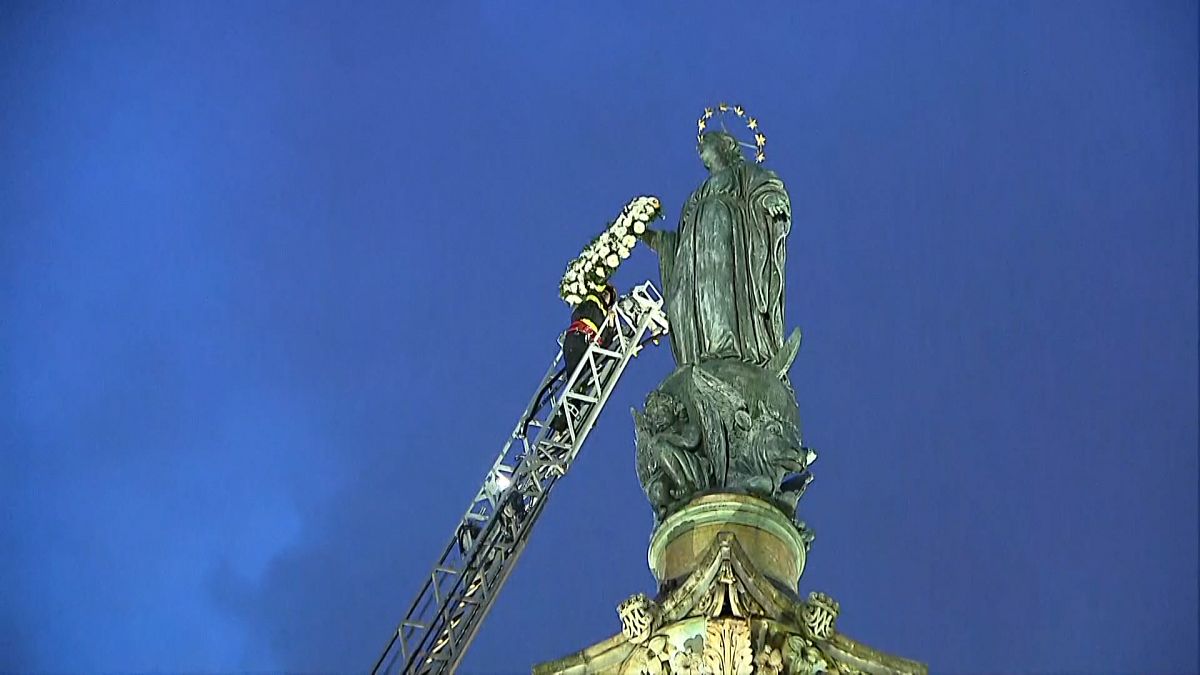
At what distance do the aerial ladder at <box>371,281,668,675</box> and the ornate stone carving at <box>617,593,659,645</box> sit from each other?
59.3 feet

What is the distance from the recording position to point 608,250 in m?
22.5

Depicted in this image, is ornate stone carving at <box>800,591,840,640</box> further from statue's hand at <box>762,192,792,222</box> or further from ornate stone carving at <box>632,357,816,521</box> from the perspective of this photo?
statue's hand at <box>762,192,792,222</box>

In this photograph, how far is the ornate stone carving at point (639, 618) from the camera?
10.3m

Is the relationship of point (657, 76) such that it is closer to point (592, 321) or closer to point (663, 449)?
point (592, 321)

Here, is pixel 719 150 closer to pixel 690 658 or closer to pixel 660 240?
pixel 660 240

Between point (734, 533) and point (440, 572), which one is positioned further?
point (440, 572)

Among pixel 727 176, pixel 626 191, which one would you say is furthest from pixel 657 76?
pixel 727 176

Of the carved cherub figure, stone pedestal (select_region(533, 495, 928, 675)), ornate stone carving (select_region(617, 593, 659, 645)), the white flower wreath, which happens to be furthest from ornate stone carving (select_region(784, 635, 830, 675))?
the white flower wreath

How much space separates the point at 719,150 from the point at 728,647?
17.5 ft

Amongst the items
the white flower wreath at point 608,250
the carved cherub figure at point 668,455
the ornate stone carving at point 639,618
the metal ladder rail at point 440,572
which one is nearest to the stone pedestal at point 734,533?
the carved cherub figure at point 668,455

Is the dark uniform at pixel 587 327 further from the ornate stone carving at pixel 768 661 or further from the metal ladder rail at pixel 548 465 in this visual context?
the ornate stone carving at pixel 768 661

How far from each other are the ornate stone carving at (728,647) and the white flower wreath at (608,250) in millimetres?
5714

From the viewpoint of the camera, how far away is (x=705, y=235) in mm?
13062

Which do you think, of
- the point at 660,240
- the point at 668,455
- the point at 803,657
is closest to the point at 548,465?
the point at 660,240
